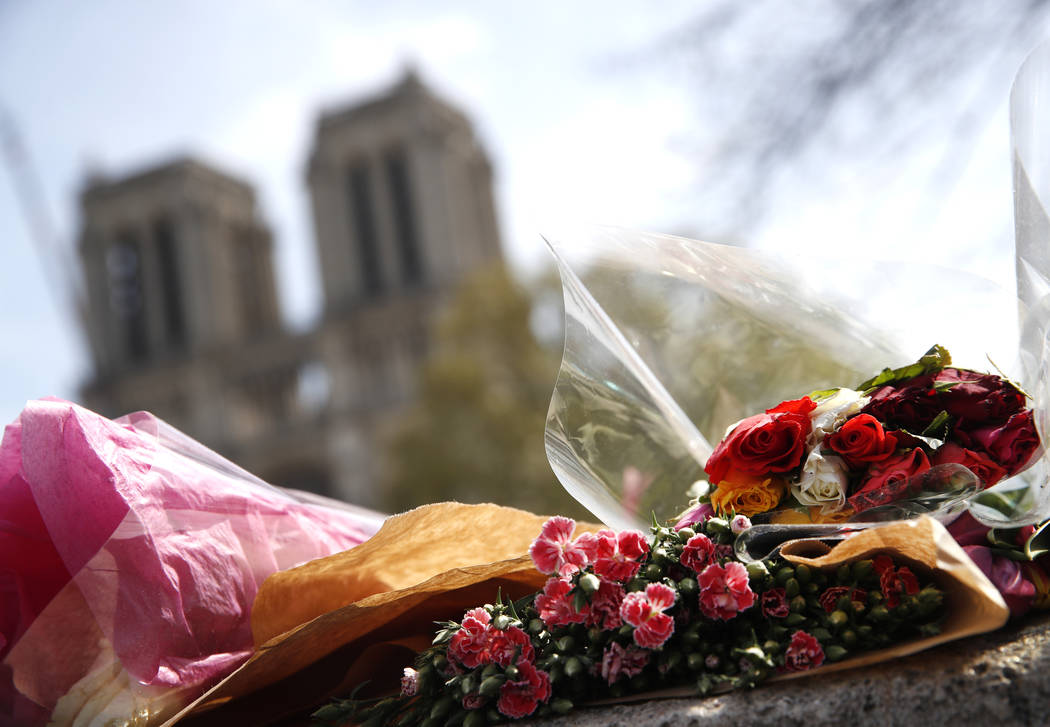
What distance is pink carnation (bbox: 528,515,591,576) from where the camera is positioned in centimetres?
161

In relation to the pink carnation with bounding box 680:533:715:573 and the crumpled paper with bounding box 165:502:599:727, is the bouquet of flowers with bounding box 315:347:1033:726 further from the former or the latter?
the crumpled paper with bounding box 165:502:599:727

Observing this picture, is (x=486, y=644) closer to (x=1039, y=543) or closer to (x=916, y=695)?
(x=916, y=695)

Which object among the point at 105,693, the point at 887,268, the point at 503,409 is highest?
the point at 887,268

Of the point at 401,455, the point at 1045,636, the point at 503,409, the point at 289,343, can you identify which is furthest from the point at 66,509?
the point at 289,343

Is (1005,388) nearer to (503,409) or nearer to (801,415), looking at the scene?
(801,415)

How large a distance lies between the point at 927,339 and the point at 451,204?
109 ft

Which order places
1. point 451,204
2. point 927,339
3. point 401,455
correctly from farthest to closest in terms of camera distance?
point 451,204, point 401,455, point 927,339

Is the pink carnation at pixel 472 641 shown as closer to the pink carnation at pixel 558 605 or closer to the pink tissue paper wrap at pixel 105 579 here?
the pink carnation at pixel 558 605

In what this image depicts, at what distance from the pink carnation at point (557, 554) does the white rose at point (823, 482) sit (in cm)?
33

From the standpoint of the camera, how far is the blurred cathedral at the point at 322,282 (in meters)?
35.1

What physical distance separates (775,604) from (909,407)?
0.39m

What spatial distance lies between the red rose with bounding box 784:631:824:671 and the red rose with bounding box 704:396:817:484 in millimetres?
293

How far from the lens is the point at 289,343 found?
40.3 meters

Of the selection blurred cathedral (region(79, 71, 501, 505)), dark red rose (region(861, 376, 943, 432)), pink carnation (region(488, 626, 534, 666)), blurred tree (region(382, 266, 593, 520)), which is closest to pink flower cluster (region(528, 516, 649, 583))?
pink carnation (region(488, 626, 534, 666))
